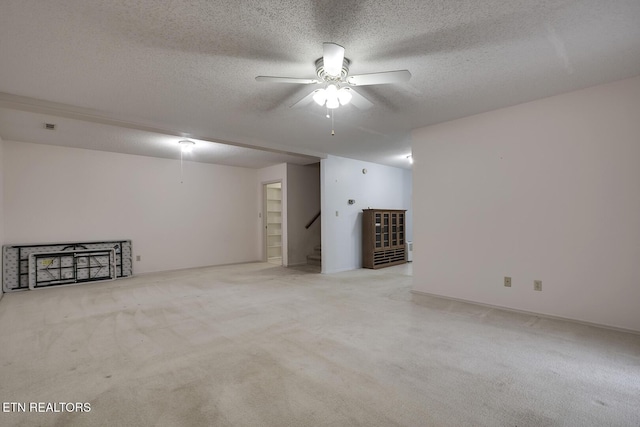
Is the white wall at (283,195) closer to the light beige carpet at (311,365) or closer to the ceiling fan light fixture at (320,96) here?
the light beige carpet at (311,365)

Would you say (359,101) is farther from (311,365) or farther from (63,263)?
(63,263)

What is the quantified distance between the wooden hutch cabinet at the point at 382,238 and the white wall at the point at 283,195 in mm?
1880

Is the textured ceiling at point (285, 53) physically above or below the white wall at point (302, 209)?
above

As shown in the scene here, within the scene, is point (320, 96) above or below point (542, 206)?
above

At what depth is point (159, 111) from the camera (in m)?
3.61

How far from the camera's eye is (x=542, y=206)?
3.38 m

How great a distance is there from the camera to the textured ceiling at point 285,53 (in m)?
1.91

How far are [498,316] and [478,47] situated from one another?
9.26ft

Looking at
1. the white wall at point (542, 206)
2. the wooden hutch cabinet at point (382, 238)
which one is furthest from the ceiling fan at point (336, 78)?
the wooden hutch cabinet at point (382, 238)

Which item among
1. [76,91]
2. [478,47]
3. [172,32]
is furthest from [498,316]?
[76,91]

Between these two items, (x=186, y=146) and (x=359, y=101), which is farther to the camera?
(x=186, y=146)

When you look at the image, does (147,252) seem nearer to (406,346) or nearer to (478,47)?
(406,346)

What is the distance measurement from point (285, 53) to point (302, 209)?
5300 mm

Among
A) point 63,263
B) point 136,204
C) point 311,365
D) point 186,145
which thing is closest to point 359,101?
point 311,365
